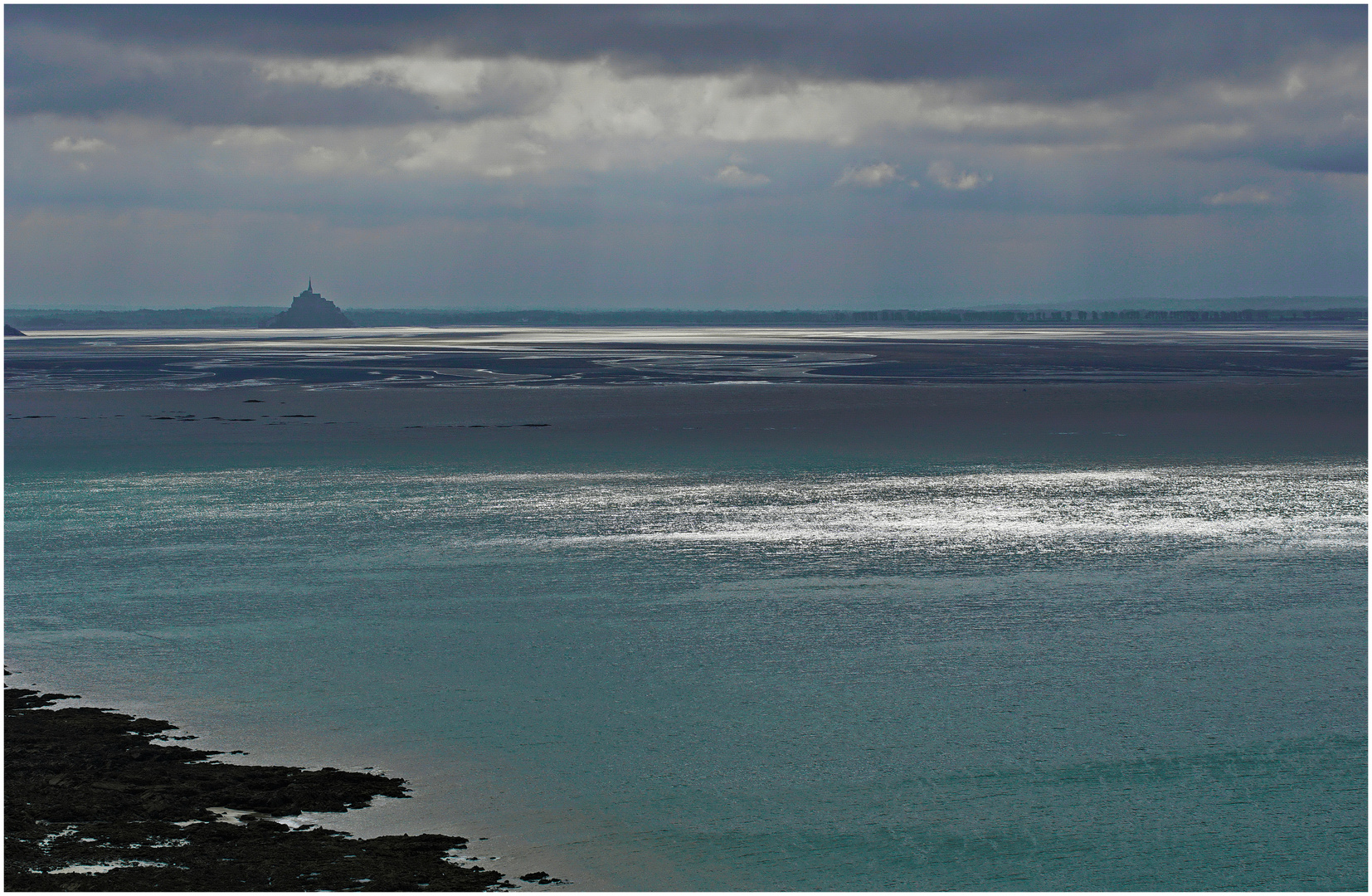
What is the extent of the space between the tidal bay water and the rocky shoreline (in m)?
0.37

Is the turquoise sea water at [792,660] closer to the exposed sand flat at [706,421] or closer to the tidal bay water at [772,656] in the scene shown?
the tidal bay water at [772,656]

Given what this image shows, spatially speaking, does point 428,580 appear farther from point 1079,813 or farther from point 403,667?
point 1079,813

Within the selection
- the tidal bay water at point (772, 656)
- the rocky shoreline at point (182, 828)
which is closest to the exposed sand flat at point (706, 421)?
the tidal bay water at point (772, 656)

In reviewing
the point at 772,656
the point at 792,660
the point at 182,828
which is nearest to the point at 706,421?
the point at 772,656

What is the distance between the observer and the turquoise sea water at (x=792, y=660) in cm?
861

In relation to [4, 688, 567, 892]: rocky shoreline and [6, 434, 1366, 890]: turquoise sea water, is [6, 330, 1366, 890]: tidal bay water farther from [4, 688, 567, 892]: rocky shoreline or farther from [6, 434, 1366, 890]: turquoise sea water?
[4, 688, 567, 892]: rocky shoreline

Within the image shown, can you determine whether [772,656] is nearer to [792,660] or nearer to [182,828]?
[792,660]

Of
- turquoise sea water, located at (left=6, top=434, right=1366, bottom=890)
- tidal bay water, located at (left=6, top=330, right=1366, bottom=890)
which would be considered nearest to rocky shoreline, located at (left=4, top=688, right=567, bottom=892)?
tidal bay water, located at (left=6, top=330, right=1366, bottom=890)

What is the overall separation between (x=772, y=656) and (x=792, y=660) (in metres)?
0.19

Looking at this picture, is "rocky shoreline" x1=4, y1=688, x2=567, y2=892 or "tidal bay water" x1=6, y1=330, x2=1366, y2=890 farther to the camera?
"tidal bay water" x1=6, y1=330, x2=1366, y2=890

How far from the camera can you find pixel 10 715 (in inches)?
410

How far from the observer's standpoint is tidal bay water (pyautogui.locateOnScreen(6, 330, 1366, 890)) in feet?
28.3

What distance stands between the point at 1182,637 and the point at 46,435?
82.0 feet

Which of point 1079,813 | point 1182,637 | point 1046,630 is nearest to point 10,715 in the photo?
point 1079,813
